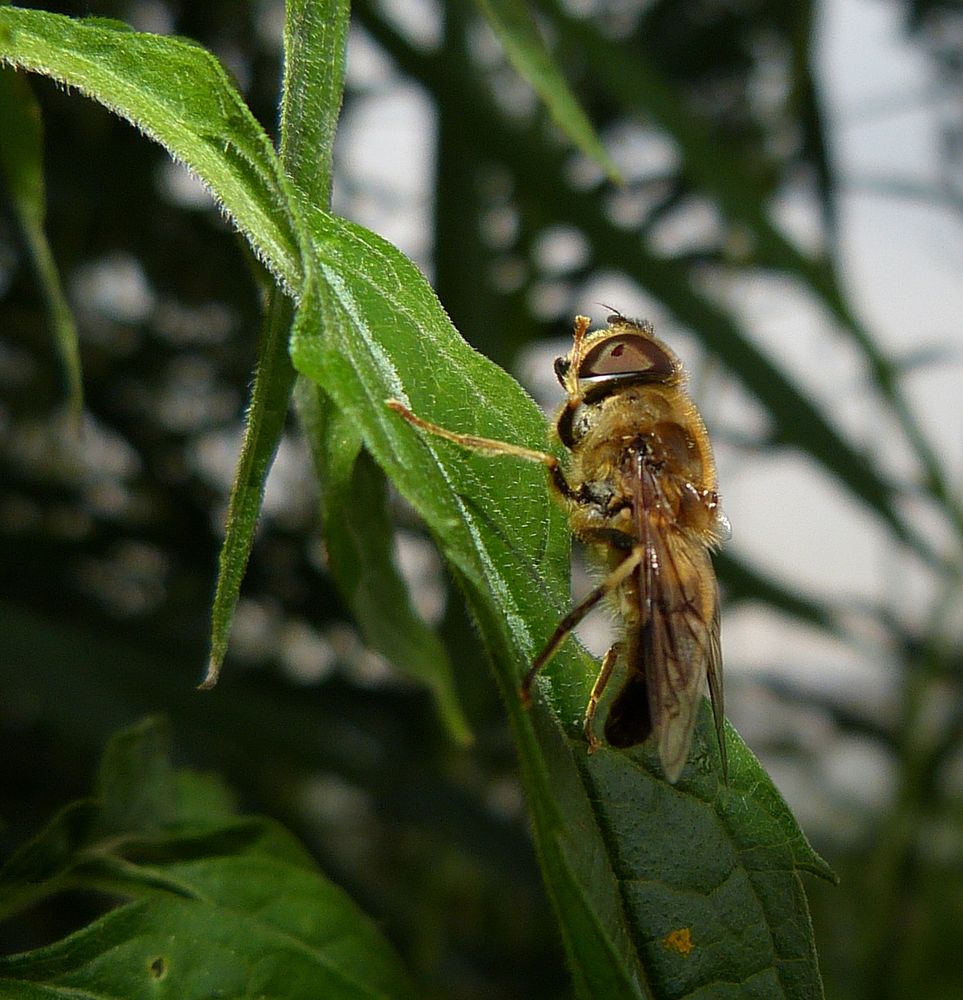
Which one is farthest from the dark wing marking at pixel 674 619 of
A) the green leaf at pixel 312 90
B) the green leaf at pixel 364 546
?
the green leaf at pixel 312 90

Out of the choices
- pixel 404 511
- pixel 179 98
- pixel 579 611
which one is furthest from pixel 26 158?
pixel 404 511

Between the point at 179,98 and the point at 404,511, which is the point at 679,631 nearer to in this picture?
the point at 179,98

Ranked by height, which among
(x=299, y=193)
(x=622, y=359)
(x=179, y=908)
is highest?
(x=622, y=359)

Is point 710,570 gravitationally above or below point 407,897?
above

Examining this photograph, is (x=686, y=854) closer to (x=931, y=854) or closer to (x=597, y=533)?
(x=597, y=533)

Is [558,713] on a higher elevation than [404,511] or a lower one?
lower

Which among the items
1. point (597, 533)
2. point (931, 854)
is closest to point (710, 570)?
point (597, 533)
